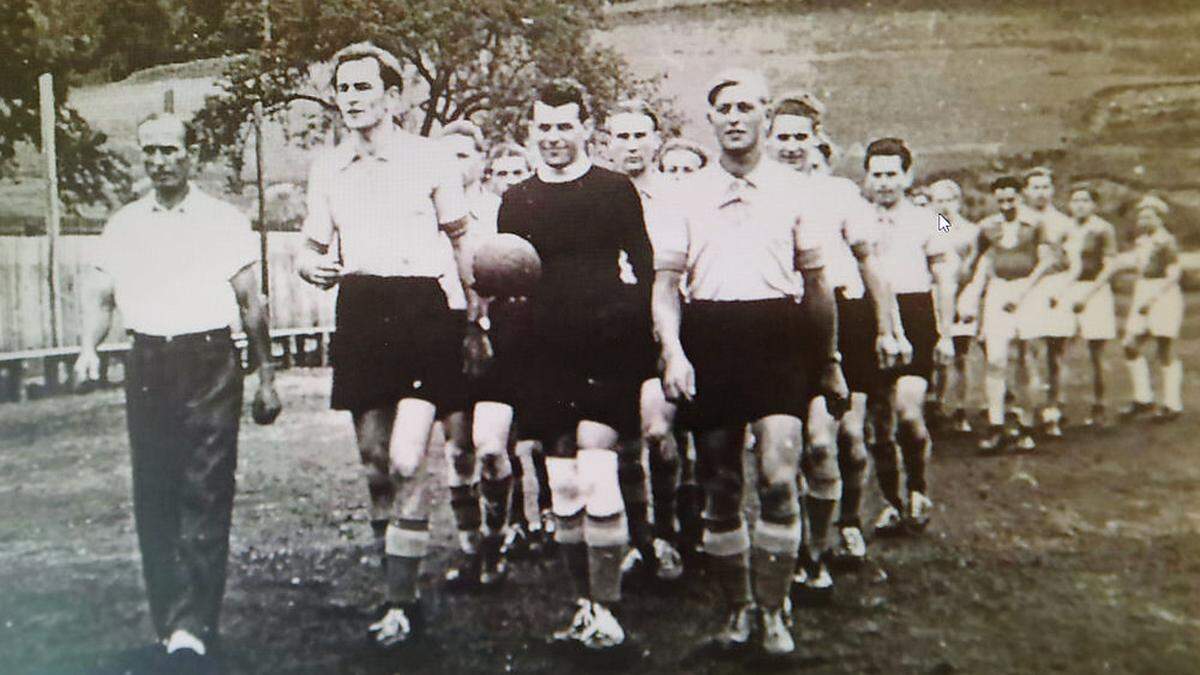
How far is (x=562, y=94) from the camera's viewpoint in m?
3.28

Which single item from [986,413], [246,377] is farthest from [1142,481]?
[246,377]

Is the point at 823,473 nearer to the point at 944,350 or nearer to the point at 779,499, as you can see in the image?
the point at 779,499

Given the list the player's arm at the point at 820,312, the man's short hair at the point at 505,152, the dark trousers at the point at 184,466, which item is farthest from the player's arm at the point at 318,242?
the player's arm at the point at 820,312

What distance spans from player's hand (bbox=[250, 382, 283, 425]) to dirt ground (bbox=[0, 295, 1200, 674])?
0.08 metres

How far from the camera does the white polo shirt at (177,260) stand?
3176 mm

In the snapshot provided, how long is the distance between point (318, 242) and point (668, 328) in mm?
1006

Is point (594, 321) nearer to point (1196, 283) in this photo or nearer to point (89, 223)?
point (89, 223)

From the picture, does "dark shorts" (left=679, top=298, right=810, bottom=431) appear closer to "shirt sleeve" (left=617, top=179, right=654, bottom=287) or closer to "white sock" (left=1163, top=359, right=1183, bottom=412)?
"shirt sleeve" (left=617, top=179, right=654, bottom=287)

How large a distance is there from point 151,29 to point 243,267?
3.02ft

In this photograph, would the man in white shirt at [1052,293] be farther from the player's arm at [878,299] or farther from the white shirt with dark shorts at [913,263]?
the player's arm at [878,299]

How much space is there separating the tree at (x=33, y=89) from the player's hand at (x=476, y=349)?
132 centimetres

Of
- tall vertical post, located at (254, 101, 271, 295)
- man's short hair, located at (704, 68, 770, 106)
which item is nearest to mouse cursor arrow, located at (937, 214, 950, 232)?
man's short hair, located at (704, 68, 770, 106)

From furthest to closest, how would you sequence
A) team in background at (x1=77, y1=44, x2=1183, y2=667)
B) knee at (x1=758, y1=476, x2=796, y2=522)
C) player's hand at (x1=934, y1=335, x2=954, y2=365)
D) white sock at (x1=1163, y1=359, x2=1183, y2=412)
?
1. player's hand at (x1=934, y1=335, x2=954, y2=365)
2. white sock at (x1=1163, y1=359, x2=1183, y2=412)
3. team in background at (x1=77, y1=44, x2=1183, y2=667)
4. knee at (x1=758, y1=476, x2=796, y2=522)

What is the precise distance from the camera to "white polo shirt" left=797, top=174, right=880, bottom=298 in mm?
3334
